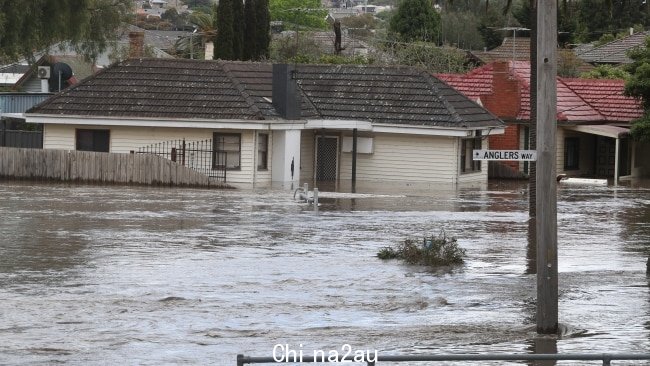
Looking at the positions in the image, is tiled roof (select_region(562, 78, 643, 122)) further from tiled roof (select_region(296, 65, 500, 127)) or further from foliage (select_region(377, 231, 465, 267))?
foliage (select_region(377, 231, 465, 267))

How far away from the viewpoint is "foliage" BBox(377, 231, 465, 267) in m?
25.3

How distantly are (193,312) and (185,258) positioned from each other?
6610 millimetres

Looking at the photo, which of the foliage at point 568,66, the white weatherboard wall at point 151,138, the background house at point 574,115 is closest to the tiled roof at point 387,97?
the background house at point 574,115

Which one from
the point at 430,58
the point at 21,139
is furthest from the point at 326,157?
the point at 430,58

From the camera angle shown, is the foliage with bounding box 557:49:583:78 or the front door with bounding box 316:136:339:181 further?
the foliage with bounding box 557:49:583:78

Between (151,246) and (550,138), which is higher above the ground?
(550,138)

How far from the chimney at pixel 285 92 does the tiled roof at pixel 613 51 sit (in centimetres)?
3747

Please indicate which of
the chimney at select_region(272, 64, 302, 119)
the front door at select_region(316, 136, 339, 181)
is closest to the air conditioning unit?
the front door at select_region(316, 136, 339, 181)

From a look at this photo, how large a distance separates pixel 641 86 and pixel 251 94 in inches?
624

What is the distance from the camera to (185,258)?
26359 mm

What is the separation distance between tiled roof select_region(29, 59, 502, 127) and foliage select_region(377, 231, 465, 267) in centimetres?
2213

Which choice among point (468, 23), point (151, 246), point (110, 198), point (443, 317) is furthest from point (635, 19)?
point (443, 317)

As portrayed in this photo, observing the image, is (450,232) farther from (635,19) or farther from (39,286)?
(635,19)

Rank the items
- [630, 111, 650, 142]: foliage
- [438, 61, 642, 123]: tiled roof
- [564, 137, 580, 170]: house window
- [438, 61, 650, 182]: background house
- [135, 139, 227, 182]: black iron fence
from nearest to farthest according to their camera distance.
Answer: [135, 139, 227, 182]: black iron fence < [630, 111, 650, 142]: foliage < [438, 61, 650, 182]: background house < [438, 61, 642, 123]: tiled roof < [564, 137, 580, 170]: house window
